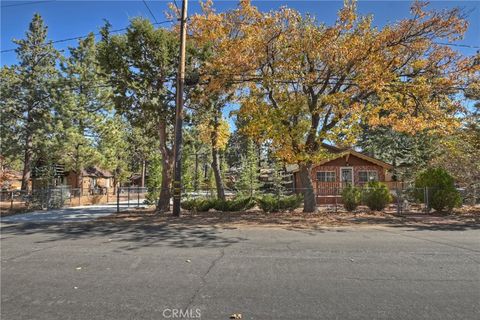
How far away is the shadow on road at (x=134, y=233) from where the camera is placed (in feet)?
32.0

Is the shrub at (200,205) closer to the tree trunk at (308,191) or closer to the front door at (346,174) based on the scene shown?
the tree trunk at (308,191)

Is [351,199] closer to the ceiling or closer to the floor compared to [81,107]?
closer to the floor

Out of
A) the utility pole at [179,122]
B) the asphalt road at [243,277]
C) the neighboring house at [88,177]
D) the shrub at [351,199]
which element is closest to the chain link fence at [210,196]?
the shrub at [351,199]

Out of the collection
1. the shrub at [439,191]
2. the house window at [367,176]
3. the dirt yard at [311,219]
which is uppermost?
the house window at [367,176]

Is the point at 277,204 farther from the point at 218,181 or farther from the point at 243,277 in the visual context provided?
the point at 243,277

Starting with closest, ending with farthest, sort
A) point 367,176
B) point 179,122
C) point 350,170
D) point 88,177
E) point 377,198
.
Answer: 1. point 179,122
2. point 377,198
3. point 367,176
4. point 350,170
5. point 88,177

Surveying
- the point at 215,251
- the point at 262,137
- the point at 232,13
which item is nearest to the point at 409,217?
the point at 262,137

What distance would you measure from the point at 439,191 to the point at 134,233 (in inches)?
521

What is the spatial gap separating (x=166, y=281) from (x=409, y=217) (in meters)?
12.8

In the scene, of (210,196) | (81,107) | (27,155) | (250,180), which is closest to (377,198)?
(250,180)

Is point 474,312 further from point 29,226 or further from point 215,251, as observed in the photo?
point 29,226

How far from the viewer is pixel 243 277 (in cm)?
621

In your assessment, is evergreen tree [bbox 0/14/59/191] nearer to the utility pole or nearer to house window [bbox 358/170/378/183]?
the utility pole

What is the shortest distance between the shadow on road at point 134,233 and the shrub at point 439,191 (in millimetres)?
10524
